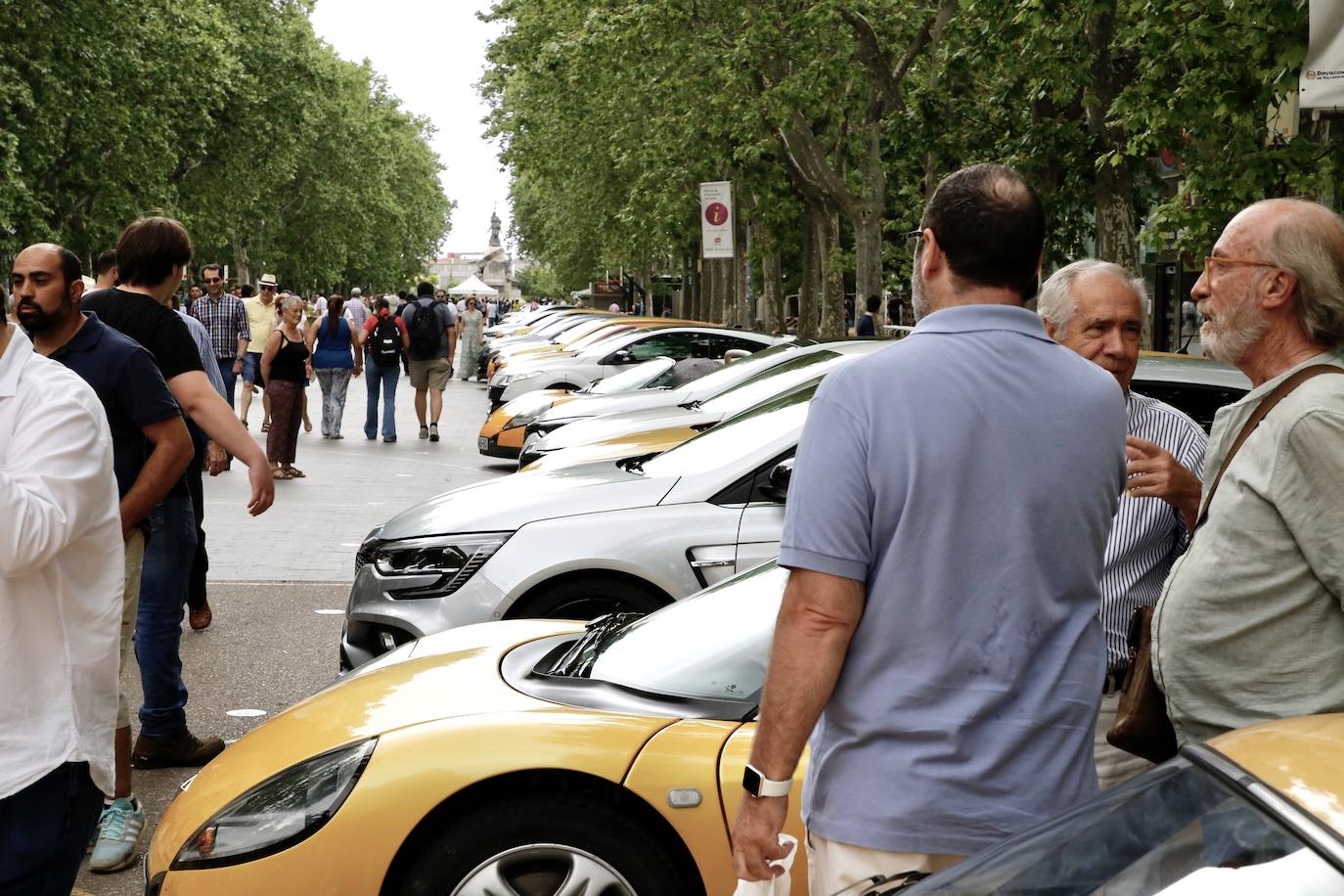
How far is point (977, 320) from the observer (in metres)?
2.62

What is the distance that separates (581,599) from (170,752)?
163 centimetres

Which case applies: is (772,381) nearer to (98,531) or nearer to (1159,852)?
(98,531)

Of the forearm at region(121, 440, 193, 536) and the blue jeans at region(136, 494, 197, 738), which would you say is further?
the blue jeans at region(136, 494, 197, 738)

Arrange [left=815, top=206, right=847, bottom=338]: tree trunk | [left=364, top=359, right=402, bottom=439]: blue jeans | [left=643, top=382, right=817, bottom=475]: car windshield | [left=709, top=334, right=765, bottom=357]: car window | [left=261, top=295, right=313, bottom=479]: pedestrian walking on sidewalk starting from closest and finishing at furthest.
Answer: [left=643, top=382, right=817, bottom=475]: car windshield → [left=261, top=295, right=313, bottom=479]: pedestrian walking on sidewalk → [left=709, top=334, right=765, bottom=357]: car window → [left=364, top=359, right=402, bottom=439]: blue jeans → [left=815, top=206, right=847, bottom=338]: tree trunk

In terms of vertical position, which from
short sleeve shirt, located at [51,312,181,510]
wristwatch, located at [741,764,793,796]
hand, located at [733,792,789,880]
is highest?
short sleeve shirt, located at [51,312,181,510]

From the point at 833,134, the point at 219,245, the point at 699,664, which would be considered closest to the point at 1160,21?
the point at 699,664

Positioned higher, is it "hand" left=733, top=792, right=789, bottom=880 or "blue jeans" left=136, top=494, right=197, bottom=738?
"hand" left=733, top=792, right=789, bottom=880

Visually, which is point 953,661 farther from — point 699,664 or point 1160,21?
point 1160,21

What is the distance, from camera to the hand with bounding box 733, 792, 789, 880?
2604mm

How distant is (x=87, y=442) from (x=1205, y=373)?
454cm

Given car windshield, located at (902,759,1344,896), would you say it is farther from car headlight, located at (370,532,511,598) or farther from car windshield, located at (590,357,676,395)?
car windshield, located at (590,357,676,395)

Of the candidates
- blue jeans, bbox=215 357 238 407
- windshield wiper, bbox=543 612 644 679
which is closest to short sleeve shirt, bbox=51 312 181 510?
windshield wiper, bbox=543 612 644 679

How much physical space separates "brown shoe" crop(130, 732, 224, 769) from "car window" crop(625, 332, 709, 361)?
13077mm

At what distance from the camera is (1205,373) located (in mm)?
6266
